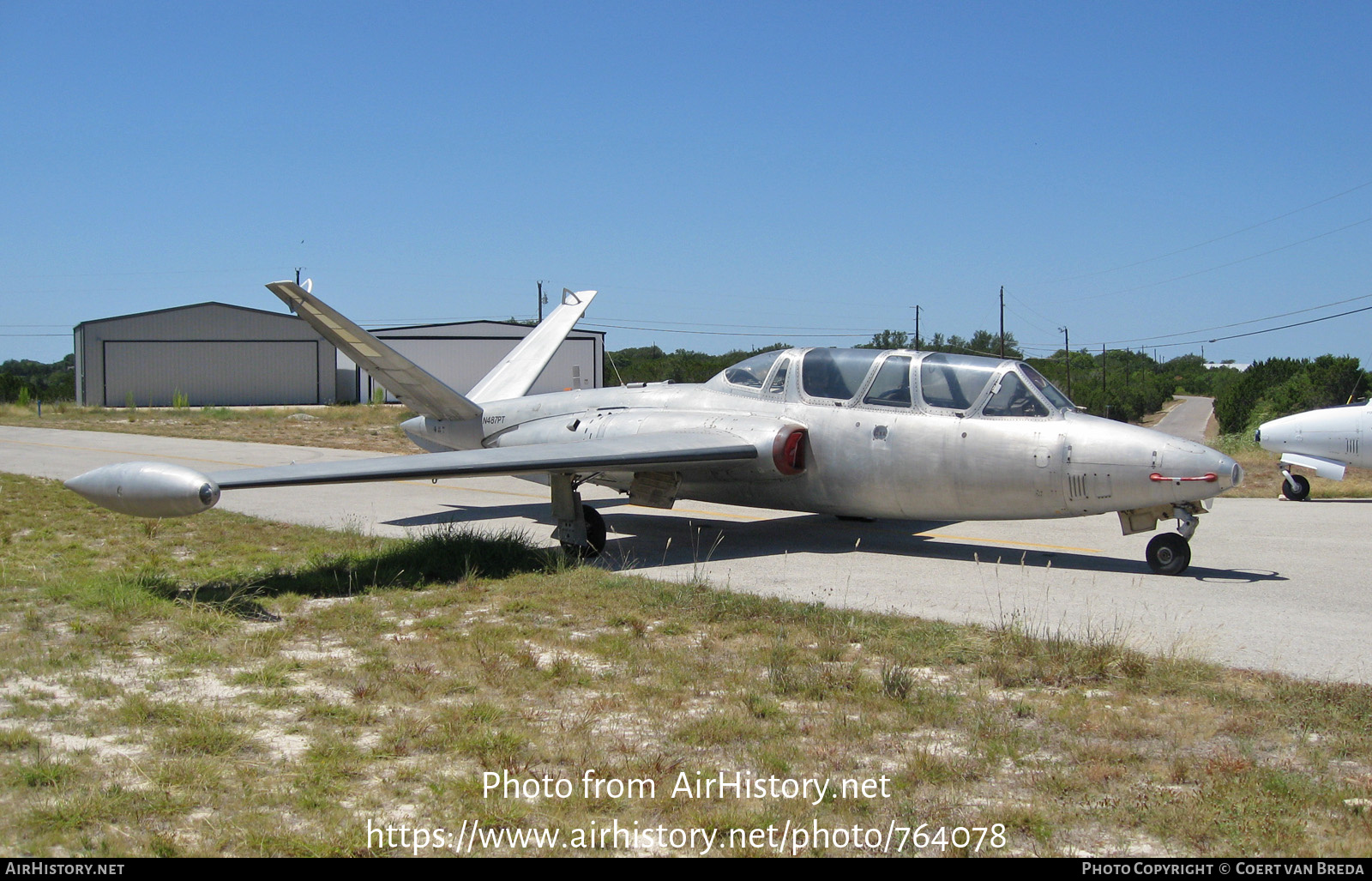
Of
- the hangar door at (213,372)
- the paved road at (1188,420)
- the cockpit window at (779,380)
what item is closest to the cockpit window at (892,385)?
the cockpit window at (779,380)

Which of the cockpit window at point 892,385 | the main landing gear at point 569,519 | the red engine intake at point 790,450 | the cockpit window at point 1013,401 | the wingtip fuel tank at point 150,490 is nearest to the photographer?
the wingtip fuel tank at point 150,490

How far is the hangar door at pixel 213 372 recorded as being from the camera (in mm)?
59656

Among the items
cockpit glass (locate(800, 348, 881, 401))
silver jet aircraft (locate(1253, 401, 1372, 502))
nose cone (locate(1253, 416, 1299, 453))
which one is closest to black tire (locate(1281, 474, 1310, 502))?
silver jet aircraft (locate(1253, 401, 1372, 502))

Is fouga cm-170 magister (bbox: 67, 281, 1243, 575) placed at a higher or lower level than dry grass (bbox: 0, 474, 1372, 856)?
higher

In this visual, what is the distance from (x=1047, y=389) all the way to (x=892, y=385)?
1.71 metres

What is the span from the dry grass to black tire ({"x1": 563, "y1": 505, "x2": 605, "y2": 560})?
2.72 metres

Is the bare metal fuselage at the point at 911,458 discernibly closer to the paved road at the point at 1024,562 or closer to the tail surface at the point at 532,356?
the paved road at the point at 1024,562

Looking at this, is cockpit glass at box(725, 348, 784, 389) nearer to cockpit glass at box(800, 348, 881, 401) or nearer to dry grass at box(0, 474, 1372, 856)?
cockpit glass at box(800, 348, 881, 401)

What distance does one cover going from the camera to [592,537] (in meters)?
12.0

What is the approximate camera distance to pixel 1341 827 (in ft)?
13.6

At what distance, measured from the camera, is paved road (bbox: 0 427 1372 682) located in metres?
7.88
